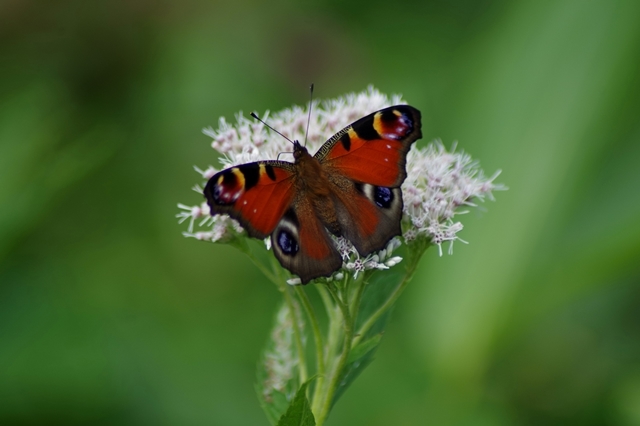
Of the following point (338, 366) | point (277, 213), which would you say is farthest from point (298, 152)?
point (338, 366)

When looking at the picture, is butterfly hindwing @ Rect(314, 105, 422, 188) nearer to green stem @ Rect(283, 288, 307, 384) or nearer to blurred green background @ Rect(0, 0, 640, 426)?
green stem @ Rect(283, 288, 307, 384)

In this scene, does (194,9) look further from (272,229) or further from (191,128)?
(272,229)

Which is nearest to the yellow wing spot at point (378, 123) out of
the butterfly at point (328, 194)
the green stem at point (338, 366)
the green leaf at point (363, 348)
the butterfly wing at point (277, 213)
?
the butterfly at point (328, 194)

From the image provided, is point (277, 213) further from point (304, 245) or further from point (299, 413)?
point (299, 413)

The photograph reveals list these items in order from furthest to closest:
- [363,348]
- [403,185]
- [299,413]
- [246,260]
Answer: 1. [246,260]
2. [403,185]
3. [363,348]
4. [299,413]

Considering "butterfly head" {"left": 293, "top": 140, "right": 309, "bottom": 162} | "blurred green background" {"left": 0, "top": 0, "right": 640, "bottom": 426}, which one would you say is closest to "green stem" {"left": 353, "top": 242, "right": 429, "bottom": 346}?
"butterfly head" {"left": 293, "top": 140, "right": 309, "bottom": 162}

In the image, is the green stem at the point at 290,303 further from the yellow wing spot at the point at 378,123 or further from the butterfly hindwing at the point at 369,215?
the yellow wing spot at the point at 378,123
